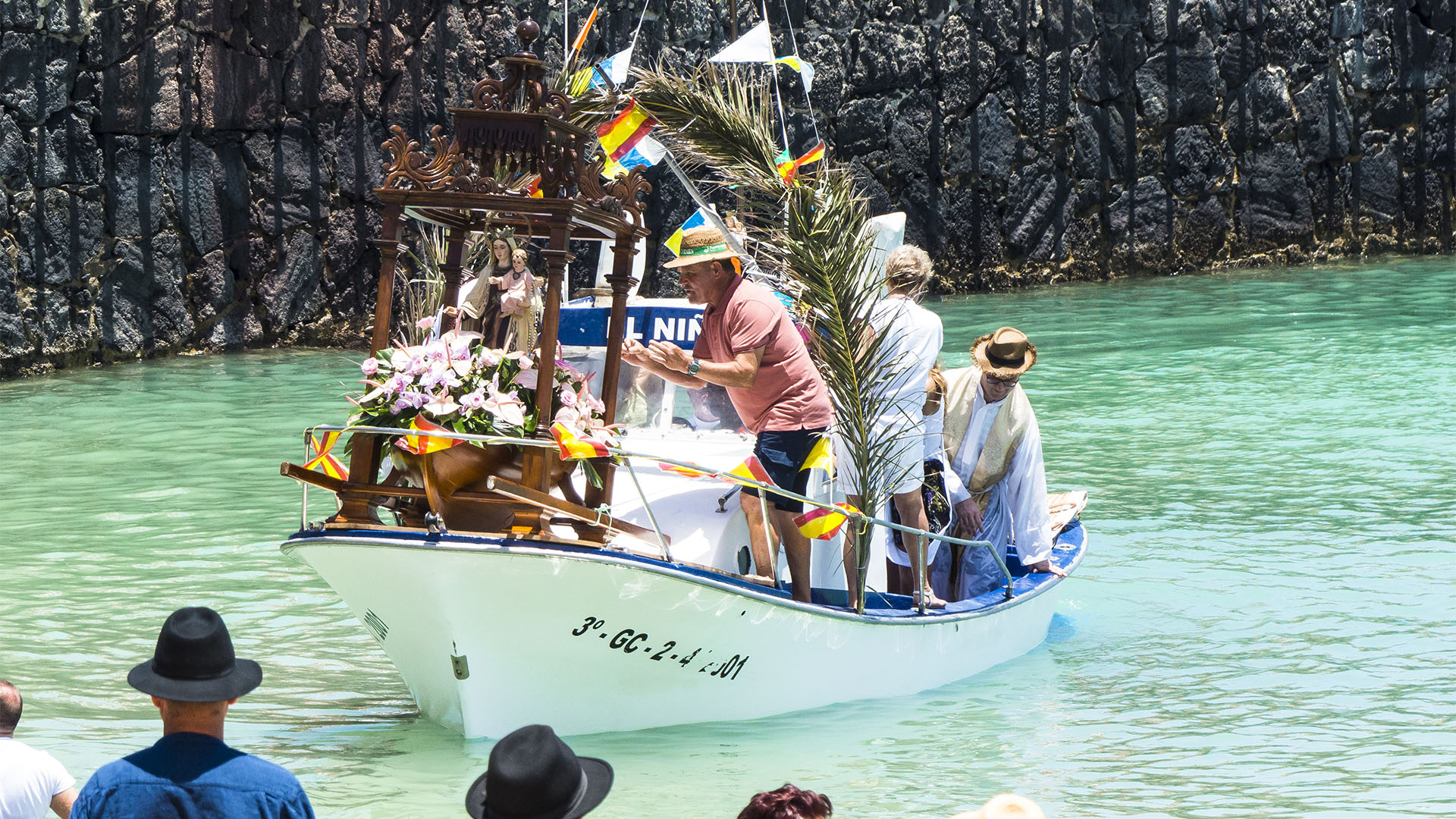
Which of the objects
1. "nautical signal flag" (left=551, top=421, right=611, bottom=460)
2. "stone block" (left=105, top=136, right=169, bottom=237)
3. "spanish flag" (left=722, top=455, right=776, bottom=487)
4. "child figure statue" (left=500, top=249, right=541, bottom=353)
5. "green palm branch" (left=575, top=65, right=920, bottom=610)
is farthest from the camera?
"stone block" (left=105, top=136, right=169, bottom=237)

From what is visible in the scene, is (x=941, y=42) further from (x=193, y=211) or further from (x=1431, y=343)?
(x=193, y=211)

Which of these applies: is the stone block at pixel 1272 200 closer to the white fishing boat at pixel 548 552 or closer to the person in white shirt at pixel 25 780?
the white fishing boat at pixel 548 552

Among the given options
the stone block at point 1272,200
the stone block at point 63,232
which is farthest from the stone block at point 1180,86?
the stone block at point 63,232

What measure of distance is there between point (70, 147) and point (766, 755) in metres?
15.2

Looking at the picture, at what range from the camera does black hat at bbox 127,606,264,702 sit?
3.50 meters

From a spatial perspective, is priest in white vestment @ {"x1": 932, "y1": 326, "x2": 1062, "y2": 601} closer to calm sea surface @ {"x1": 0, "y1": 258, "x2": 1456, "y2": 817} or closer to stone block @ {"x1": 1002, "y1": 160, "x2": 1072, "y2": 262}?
calm sea surface @ {"x1": 0, "y1": 258, "x2": 1456, "y2": 817}

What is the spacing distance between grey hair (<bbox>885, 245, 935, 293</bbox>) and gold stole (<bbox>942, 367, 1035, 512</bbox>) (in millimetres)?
876

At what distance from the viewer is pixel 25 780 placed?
4.46 m

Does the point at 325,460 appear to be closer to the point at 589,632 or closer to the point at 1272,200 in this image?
the point at 589,632

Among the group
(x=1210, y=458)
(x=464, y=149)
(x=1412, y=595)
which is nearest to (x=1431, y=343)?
(x=1210, y=458)

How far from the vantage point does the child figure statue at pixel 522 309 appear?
9.31 m

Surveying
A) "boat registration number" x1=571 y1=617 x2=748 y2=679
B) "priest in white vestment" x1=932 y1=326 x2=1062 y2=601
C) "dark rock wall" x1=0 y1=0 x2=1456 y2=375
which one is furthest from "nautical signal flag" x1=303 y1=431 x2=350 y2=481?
"dark rock wall" x1=0 y1=0 x2=1456 y2=375

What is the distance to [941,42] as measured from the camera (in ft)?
85.2

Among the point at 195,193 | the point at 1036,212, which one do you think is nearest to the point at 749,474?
the point at 195,193
